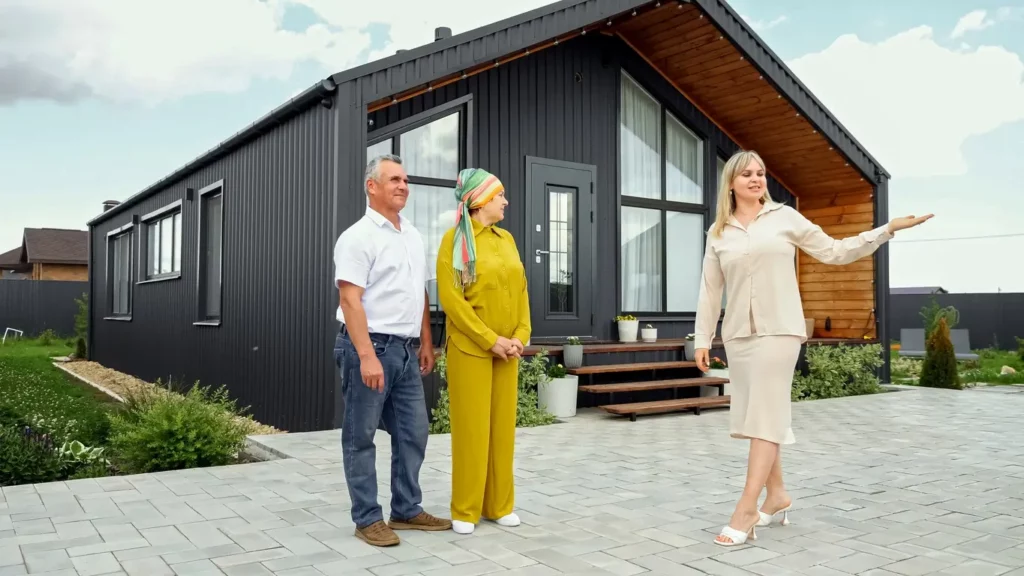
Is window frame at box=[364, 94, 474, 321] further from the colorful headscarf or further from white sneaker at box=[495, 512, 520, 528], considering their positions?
white sneaker at box=[495, 512, 520, 528]

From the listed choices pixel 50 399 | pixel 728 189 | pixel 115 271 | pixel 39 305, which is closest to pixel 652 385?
pixel 728 189

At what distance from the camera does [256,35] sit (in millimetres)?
25812

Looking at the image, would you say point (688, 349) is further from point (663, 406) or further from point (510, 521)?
point (510, 521)

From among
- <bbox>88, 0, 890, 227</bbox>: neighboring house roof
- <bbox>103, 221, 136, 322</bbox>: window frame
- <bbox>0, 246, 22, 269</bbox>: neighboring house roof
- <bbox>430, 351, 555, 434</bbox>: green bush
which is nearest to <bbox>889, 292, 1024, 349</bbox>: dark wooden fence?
<bbox>88, 0, 890, 227</bbox>: neighboring house roof

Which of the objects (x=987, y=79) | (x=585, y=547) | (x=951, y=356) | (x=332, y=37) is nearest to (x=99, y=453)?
(x=585, y=547)

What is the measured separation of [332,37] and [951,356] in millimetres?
19243

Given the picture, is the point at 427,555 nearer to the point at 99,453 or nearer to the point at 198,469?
the point at 198,469

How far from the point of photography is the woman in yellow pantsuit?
3588 mm

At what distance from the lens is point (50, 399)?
959cm

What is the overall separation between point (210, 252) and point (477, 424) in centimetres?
712

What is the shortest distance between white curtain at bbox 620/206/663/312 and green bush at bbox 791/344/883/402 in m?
1.90

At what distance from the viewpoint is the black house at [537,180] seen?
22.7 feet

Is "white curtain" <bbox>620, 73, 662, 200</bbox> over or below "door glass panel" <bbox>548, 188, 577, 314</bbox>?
over

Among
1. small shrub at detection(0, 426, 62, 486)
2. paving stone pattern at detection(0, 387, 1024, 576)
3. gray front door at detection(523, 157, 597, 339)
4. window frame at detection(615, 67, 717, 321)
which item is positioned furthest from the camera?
window frame at detection(615, 67, 717, 321)
